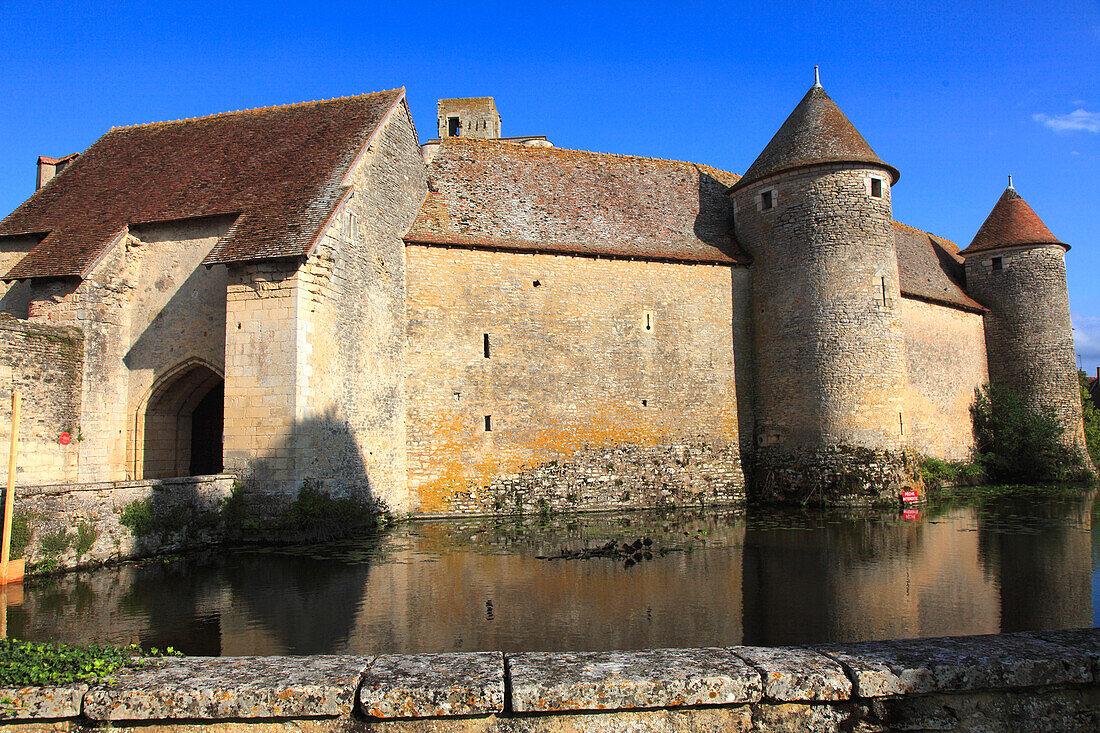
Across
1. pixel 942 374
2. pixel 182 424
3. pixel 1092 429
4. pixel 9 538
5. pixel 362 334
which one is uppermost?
pixel 362 334

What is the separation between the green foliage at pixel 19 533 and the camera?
8.59m

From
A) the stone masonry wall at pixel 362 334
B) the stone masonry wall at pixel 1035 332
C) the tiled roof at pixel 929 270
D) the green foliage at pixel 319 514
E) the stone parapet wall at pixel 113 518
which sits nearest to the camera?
the stone parapet wall at pixel 113 518

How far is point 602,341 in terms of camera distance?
1719 centimetres

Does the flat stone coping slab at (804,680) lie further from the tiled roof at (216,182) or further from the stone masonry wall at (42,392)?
the stone masonry wall at (42,392)

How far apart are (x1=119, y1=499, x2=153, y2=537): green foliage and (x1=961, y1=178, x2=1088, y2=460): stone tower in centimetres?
2515

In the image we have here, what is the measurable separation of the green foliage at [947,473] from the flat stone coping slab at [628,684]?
1865cm

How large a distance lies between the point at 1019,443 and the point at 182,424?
78.5 ft

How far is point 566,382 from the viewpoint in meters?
16.8

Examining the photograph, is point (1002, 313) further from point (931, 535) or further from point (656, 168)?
point (931, 535)

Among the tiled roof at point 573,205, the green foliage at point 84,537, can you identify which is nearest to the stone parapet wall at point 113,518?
the green foliage at point 84,537

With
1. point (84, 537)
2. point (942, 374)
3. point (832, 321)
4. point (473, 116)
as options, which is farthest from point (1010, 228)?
point (84, 537)

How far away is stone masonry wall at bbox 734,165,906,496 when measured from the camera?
17078mm

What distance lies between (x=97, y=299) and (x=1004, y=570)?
15.7 m

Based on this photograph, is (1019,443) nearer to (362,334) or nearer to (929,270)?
(929,270)
